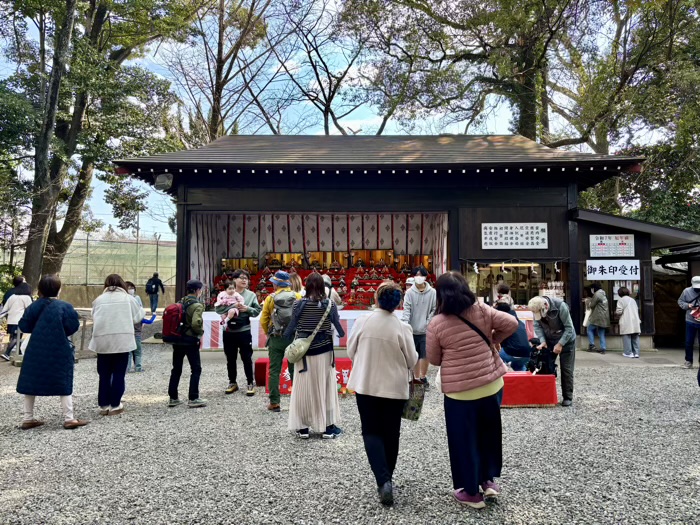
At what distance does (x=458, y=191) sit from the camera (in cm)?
991

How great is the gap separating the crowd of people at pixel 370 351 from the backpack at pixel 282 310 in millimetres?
11

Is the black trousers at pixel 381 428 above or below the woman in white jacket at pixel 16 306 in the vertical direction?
below

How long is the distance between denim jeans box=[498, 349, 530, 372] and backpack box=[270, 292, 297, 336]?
2.86 meters

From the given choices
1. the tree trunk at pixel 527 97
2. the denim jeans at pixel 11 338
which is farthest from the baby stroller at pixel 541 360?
the tree trunk at pixel 527 97

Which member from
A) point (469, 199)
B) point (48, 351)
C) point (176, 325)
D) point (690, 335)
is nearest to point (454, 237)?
point (469, 199)

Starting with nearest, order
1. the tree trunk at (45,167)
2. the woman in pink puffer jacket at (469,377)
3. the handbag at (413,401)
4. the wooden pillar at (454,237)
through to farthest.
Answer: the woman in pink puffer jacket at (469,377) < the handbag at (413,401) < the wooden pillar at (454,237) < the tree trunk at (45,167)

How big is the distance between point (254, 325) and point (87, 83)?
1004 cm

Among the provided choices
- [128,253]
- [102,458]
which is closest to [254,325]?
[102,458]

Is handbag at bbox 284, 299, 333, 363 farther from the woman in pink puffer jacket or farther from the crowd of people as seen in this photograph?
the woman in pink puffer jacket

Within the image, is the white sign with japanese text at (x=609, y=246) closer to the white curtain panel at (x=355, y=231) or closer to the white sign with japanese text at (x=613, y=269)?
the white sign with japanese text at (x=613, y=269)

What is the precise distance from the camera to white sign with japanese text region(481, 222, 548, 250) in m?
9.71

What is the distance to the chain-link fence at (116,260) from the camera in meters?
19.4

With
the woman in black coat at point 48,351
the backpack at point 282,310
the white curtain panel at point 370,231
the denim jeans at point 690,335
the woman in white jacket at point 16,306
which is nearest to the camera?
the woman in black coat at point 48,351

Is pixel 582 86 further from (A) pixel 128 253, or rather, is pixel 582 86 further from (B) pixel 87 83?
(A) pixel 128 253
